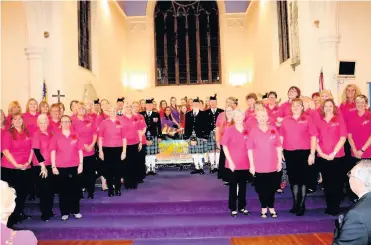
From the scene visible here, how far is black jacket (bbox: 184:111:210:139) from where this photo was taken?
6.75 m

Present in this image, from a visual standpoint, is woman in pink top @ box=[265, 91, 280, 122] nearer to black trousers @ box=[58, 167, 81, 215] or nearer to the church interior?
the church interior

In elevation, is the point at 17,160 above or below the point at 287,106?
below

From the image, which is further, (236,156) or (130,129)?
(130,129)

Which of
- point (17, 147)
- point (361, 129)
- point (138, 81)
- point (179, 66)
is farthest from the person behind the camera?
point (179, 66)

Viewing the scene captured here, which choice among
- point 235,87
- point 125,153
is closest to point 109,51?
point 235,87

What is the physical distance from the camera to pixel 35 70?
7410 mm

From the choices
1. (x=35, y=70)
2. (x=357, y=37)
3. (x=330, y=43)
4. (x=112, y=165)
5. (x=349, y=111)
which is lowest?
(x=112, y=165)

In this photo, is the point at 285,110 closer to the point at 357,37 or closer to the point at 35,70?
the point at 357,37

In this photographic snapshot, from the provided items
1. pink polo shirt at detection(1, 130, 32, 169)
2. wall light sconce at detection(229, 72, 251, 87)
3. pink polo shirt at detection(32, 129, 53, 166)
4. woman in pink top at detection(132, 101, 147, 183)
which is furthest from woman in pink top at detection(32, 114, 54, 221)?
Result: wall light sconce at detection(229, 72, 251, 87)

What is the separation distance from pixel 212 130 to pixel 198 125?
11.3 inches

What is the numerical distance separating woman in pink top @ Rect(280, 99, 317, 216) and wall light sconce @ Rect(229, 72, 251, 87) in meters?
8.84

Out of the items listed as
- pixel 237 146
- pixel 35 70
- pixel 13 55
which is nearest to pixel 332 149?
pixel 237 146

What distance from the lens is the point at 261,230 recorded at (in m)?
4.38

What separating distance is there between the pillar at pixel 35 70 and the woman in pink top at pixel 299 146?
5.08 m
